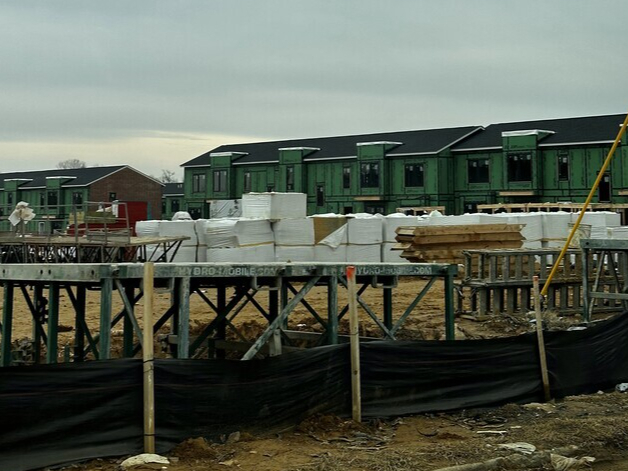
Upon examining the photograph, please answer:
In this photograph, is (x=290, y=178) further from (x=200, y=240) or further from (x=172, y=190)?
(x=200, y=240)

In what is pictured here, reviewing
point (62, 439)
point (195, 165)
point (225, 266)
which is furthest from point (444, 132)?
point (62, 439)

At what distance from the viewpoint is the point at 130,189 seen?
83812 mm

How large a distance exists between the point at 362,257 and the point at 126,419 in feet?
89.9

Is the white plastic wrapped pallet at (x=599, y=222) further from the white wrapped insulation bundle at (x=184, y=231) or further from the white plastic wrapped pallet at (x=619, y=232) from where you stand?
the white wrapped insulation bundle at (x=184, y=231)

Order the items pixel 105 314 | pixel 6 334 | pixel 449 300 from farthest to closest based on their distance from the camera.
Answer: pixel 6 334, pixel 449 300, pixel 105 314

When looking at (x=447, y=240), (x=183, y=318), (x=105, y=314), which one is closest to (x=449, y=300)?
(x=183, y=318)

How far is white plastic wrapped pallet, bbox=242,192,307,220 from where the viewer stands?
120 feet

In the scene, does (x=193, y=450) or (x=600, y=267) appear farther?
(x=600, y=267)

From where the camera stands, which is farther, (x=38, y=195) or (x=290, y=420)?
(x=38, y=195)

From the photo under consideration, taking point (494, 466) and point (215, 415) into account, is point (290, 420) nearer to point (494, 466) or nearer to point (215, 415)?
point (215, 415)

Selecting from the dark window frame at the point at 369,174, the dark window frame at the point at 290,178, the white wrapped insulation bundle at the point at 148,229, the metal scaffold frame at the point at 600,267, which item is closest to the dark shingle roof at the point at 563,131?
the dark window frame at the point at 369,174

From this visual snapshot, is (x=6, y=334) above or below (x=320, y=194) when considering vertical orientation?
below

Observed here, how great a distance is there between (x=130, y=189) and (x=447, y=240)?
58.7 m

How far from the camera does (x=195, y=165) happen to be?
2950 inches
